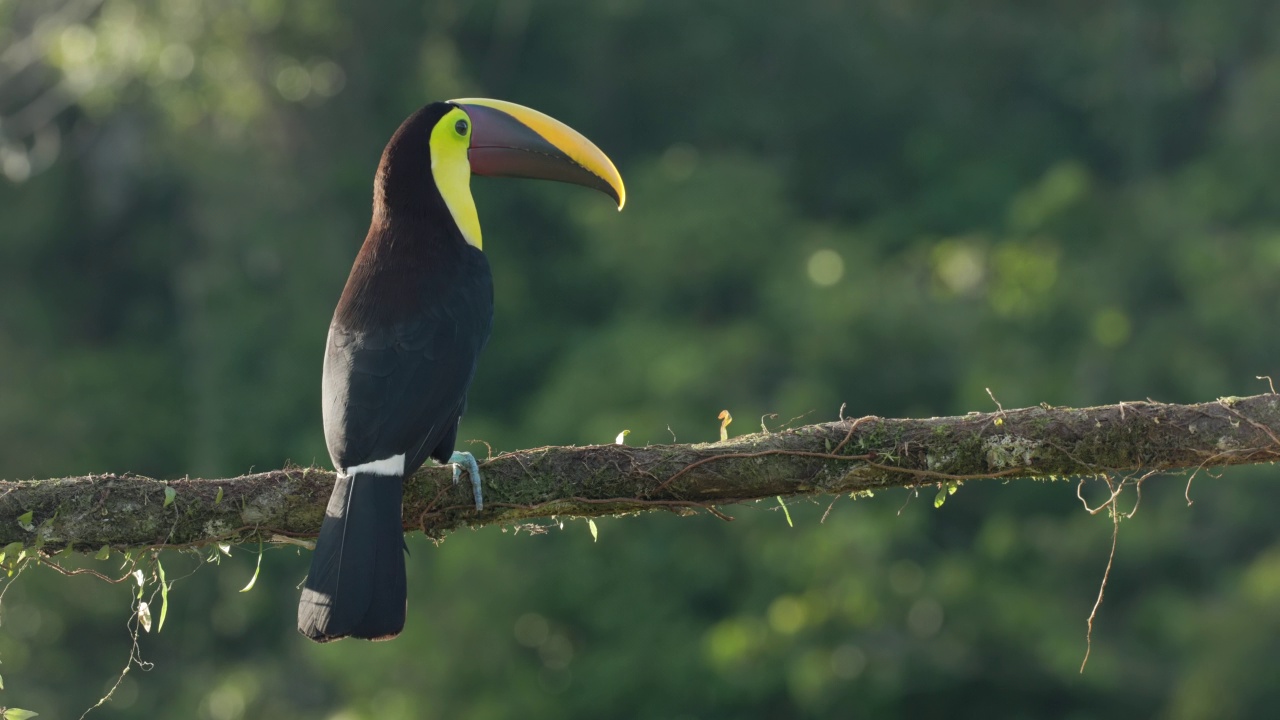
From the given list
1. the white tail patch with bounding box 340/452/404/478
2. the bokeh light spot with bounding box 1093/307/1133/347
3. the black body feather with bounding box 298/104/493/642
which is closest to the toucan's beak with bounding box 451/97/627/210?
the black body feather with bounding box 298/104/493/642

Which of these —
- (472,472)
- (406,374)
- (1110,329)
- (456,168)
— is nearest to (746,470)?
(472,472)

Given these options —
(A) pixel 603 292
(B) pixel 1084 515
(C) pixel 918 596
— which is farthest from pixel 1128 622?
(A) pixel 603 292

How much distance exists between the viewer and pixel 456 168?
14.2ft

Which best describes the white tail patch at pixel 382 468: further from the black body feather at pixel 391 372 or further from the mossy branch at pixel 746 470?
the mossy branch at pixel 746 470

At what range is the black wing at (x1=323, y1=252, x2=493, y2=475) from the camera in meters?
3.44

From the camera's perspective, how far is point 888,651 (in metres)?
11.6

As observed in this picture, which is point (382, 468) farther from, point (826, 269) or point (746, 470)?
point (826, 269)

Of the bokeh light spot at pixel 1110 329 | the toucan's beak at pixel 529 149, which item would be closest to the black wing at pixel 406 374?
the toucan's beak at pixel 529 149

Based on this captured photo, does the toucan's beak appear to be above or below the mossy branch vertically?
above

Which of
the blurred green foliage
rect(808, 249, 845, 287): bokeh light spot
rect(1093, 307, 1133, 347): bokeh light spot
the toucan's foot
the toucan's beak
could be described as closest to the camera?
the toucan's foot

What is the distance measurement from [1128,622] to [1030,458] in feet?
32.0

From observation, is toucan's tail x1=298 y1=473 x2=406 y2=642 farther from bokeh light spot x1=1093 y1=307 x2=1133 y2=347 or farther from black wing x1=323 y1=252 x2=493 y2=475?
bokeh light spot x1=1093 y1=307 x2=1133 y2=347

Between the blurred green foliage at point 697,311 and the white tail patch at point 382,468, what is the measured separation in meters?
6.22

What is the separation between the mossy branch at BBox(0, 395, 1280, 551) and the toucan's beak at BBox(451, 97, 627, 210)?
5.15 ft
